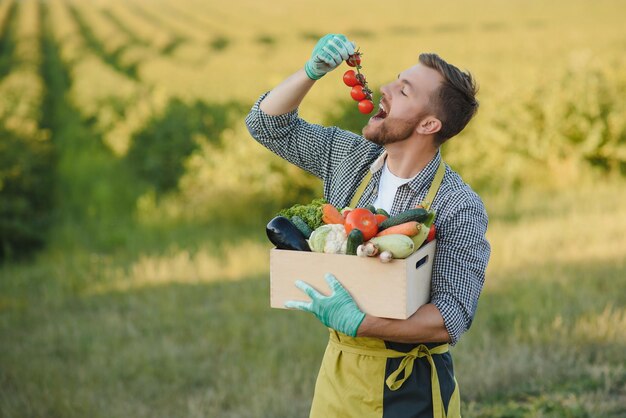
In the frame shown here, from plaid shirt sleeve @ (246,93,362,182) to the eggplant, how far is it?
553 millimetres

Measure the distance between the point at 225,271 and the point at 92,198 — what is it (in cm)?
531

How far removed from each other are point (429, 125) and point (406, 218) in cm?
48

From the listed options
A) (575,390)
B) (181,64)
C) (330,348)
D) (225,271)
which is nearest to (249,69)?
(181,64)

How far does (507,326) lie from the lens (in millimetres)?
6668

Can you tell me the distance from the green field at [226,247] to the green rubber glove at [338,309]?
247 centimetres

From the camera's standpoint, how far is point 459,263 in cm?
291

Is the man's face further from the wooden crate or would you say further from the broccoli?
the wooden crate

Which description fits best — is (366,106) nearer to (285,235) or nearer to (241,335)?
(285,235)

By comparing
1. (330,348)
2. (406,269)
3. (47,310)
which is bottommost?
(47,310)

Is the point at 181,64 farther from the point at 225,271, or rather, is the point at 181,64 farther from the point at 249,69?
the point at 225,271

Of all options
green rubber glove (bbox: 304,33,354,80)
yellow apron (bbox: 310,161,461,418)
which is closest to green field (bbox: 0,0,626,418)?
yellow apron (bbox: 310,161,461,418)

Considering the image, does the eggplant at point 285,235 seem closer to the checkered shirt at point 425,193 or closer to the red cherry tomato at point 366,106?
the checkered shirt at point 425,193

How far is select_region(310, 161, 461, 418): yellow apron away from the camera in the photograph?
2.97 m

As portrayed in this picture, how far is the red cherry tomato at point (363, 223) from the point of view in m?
2.72
